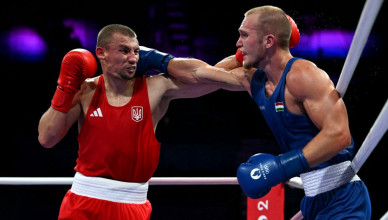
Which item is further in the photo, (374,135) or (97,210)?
(97,210)

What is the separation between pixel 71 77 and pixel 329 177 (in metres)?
1.24

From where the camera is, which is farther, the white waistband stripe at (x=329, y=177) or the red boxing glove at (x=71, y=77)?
the red boxing glove at (x=71, y=77)

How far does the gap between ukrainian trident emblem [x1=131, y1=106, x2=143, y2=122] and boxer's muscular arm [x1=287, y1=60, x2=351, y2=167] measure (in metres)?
0.80

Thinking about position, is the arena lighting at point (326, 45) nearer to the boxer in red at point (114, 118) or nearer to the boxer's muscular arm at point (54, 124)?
the boxer in red at point (114, 118)

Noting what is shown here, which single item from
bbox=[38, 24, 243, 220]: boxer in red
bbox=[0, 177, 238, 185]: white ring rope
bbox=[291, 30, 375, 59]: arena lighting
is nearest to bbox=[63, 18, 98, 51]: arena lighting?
bbox=[291, 30, 375, 59]: arena lighting

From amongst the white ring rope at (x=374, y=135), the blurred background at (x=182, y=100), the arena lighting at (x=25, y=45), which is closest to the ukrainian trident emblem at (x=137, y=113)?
the white ring rope at (x=374, y=135)

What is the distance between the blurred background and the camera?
5.21 m

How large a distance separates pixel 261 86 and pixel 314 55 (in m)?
Answer: 3.70

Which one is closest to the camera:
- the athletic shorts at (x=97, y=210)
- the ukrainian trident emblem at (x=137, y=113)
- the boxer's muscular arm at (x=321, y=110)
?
the boxer's muscular arm at (x=321, y=110)

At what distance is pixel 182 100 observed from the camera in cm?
578

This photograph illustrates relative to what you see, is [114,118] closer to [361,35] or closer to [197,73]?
[197,73]

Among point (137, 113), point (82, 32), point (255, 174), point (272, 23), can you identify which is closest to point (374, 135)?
point (255, 174)

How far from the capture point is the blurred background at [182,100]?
17.1ft

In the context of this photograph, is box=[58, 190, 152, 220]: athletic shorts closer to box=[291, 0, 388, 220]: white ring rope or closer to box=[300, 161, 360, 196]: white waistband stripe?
box=[300, 161, 360, 196]: white waistband stripe
